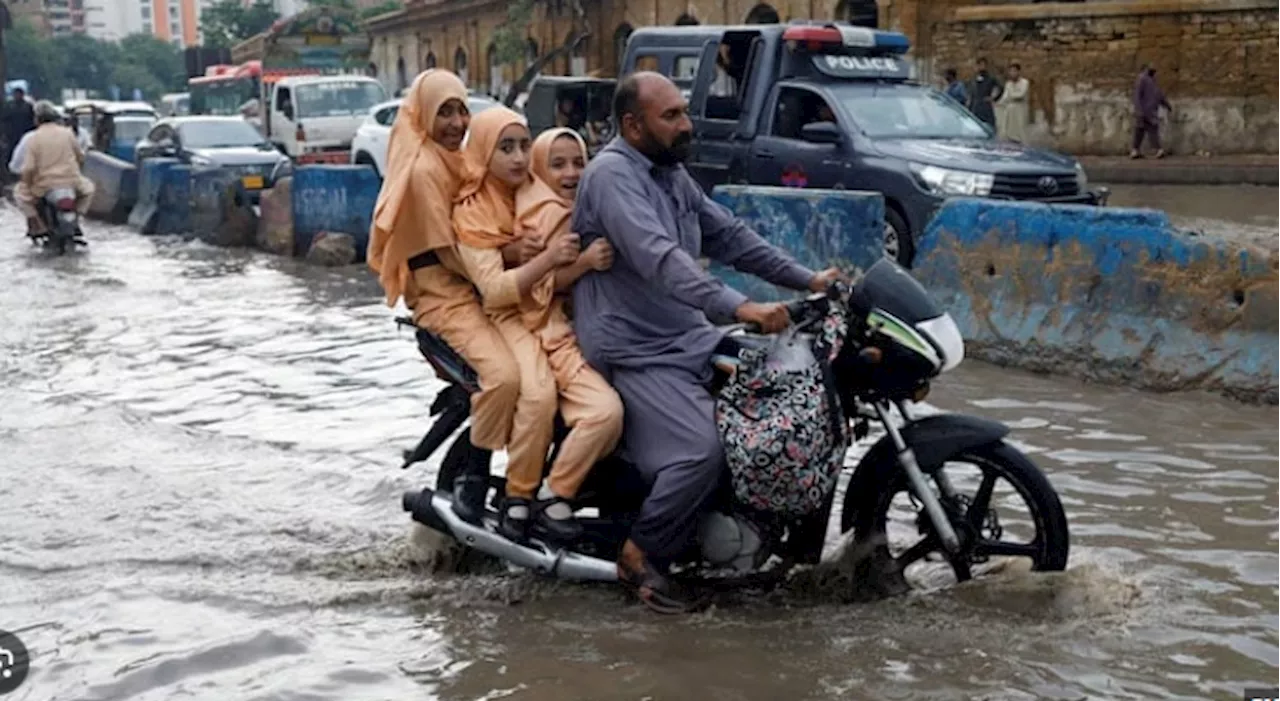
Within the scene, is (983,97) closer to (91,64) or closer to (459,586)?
(459,586)

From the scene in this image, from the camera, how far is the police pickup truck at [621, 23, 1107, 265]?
483 inches

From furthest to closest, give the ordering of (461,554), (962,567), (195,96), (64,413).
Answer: (195,96), (64,413), (461,554), (962,567)

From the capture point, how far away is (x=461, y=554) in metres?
5.71

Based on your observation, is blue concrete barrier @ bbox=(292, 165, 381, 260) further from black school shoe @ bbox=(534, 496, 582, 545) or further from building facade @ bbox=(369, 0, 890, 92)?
building facade @ bbox=(369, 0, 890, 92)

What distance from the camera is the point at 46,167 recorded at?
17.8 meters

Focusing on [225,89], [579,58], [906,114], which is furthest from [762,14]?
[225,89]

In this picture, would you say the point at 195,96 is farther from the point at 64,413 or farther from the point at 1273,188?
the point at 64,413

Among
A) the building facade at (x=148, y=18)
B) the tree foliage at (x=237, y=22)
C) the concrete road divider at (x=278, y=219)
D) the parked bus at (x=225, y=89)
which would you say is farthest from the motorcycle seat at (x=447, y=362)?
the building facade at (x=148, y=18)

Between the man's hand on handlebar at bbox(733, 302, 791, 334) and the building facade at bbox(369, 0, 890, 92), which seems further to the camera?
the building facade at bbox(369, 0, 890, 92)

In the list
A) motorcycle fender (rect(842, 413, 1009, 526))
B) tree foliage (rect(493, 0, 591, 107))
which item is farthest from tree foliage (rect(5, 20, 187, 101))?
A: motorcycle fender (rect(842, 413, 1009, 526))

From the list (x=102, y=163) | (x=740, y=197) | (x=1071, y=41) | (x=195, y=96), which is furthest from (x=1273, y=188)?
(x=195, y=96)

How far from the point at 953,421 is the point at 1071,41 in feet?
75.0

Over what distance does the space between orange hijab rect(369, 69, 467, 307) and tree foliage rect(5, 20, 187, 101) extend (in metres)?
96.5

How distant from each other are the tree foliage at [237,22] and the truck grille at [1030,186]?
7905 centimetres
